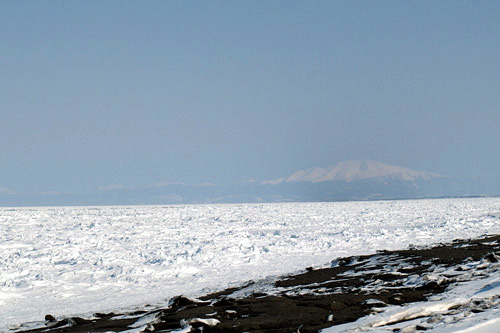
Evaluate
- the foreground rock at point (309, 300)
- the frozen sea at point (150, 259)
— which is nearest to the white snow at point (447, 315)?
the foreground rock at point (309, 300)

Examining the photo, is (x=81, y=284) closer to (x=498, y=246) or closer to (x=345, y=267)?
(x=345, y=267)

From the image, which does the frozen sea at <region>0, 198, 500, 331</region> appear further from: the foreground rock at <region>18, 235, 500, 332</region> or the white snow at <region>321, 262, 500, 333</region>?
the white snow at <region>321, 262, 500, 333</region>

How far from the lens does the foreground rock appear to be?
5.79 m

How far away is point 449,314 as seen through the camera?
17.8ft

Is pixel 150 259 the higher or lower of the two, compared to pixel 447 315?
higher

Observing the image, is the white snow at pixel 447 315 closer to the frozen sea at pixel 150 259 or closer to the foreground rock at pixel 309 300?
the foreground rock at pixel 309 300

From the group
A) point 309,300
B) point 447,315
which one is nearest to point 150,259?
point 309,300

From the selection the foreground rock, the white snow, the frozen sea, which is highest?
the frozen sea

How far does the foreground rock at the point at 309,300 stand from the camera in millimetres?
5789

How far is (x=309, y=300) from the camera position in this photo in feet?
23.2

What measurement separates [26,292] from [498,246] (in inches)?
358

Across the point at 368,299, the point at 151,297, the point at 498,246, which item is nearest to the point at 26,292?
the point at 151,297

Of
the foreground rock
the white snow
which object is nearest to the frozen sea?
the foreground rock

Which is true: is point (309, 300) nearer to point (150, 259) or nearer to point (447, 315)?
point (447, 315)
